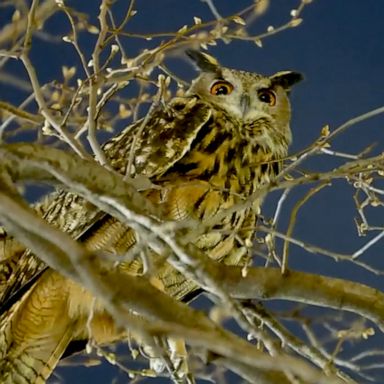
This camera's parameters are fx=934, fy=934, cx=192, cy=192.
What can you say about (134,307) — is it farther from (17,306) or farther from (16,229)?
(17,306)

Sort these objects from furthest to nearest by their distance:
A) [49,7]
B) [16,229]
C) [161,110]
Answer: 1. [161,110]
2. [49,7]
3. [16,229]

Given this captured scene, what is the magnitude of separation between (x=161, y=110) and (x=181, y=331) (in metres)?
1.07

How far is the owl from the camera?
148 centimetres

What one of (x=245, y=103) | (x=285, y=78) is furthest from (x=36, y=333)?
(x=285, y=78)

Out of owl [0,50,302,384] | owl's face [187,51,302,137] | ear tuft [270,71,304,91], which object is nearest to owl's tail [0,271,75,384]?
owl [0,50,302,384]

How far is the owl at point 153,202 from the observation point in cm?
148

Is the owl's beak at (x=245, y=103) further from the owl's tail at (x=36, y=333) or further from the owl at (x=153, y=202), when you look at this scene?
the owl's tail at (x=36, y=333)

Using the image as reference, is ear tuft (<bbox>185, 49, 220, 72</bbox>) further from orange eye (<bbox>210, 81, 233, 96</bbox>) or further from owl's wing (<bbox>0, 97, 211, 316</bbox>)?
owl's wing (<bbox>0, 97, 211, 316</bbox>)

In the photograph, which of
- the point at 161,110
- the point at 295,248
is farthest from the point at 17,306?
the point at 295,248

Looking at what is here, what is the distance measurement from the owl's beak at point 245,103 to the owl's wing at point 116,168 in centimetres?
11

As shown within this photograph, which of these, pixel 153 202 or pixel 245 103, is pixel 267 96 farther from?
pixel 153 202

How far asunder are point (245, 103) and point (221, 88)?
7cm

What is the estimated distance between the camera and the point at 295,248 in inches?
94.0

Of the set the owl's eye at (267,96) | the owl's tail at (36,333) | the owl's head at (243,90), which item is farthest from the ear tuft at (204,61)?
the owl's tail at (36,333)
